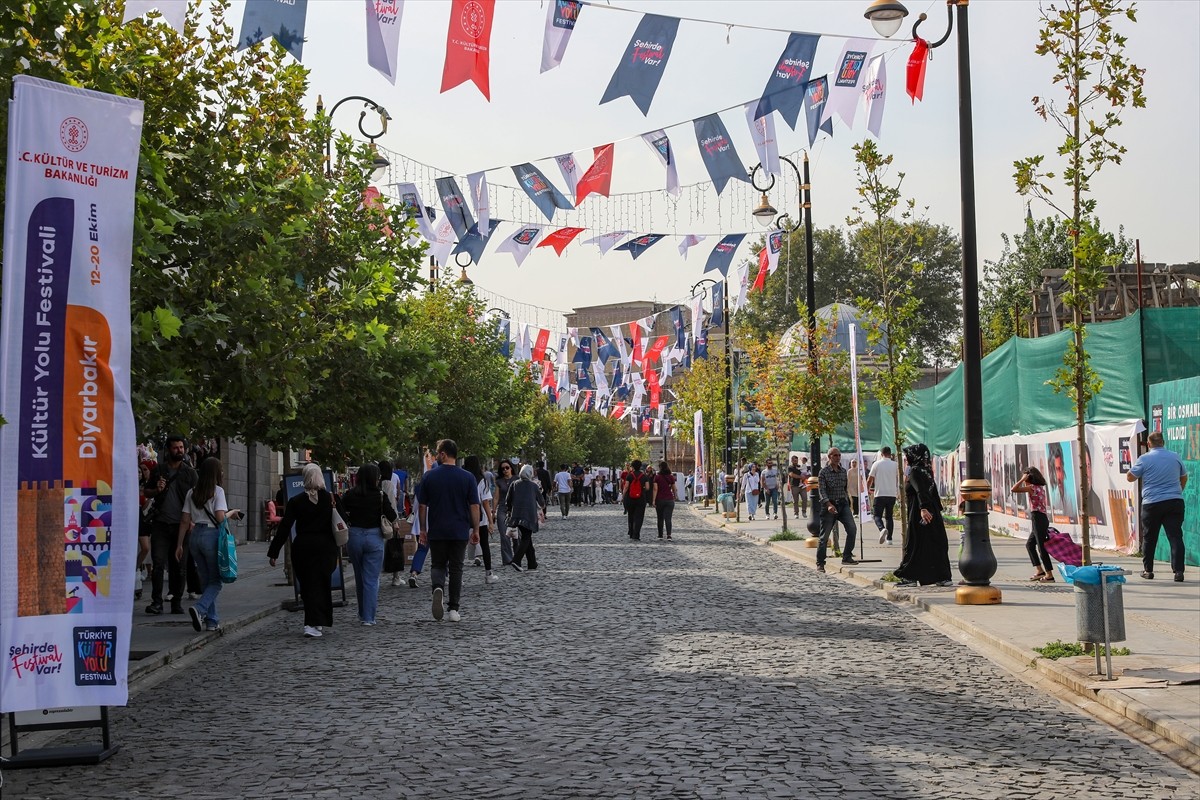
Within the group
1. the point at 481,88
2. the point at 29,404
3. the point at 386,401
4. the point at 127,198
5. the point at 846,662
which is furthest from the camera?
the point at 386,401

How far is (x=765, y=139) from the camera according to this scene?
19.8 m

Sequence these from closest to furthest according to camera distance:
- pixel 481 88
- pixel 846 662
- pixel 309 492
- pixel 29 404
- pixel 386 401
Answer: pixel 29 404 → pixel 846 662 → pixel 309 492 → pixel 481 88 → pixel 386 401

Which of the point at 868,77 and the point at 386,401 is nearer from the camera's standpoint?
the point at 386,401

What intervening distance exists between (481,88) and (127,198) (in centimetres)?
731

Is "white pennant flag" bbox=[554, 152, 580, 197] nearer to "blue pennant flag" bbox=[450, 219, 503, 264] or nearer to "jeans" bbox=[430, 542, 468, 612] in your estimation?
"blue pennant flag" bbox=[450, 219, 503, 264]

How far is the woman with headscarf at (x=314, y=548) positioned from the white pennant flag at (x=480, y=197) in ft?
33.7

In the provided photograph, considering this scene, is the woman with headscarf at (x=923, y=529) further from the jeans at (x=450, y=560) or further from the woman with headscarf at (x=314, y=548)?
the woman with headscarf at (x=314, y=548)

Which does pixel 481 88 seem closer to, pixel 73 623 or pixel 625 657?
pixel 625 657

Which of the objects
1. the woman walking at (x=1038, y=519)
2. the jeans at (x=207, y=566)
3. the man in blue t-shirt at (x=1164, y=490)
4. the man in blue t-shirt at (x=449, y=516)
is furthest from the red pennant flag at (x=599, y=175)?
the jeans at (x=207, y=566)

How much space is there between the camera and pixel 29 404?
298 inches

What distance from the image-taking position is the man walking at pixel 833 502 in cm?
2111

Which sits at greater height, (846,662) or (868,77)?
(868,77)

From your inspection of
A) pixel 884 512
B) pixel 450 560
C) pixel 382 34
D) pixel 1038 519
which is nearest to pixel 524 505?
pixel 450 560

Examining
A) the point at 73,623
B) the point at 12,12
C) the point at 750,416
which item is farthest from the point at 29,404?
the point at 750,416
